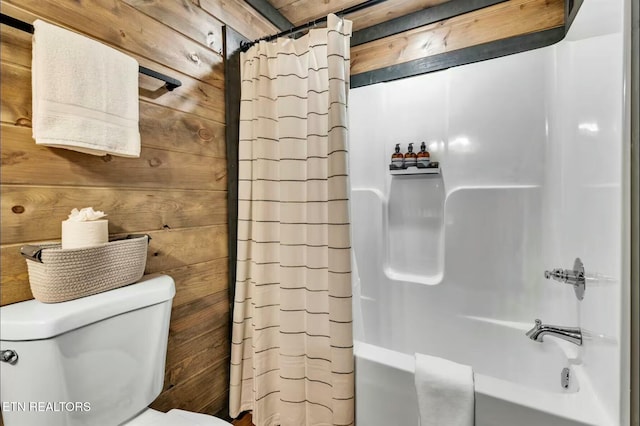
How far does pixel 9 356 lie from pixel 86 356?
155 mm

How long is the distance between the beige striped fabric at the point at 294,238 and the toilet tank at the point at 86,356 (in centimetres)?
51

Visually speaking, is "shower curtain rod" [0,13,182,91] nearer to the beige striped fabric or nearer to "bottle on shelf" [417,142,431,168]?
the beige striped fabric

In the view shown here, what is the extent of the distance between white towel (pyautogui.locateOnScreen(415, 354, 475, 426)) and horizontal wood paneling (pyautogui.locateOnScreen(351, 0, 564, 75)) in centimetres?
178

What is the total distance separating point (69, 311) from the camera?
768 millimetres

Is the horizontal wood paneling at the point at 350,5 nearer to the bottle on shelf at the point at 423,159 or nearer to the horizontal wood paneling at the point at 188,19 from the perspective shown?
the horizontal wood paneling at the point at 188,19

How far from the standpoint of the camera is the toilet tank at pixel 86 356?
2.36 ft

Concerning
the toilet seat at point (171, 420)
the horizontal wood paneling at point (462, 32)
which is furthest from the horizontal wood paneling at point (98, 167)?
the horizontal wood paneling at point (462, 32)

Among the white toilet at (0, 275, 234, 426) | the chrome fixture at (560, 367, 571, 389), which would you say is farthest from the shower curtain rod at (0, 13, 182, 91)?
the chrome fixture at (560, 367, 571, 389)

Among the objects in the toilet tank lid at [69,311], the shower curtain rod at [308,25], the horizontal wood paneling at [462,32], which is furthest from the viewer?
the horizontal wood paneling at [462,32]

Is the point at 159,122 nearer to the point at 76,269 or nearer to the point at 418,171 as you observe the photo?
the point at 76,269

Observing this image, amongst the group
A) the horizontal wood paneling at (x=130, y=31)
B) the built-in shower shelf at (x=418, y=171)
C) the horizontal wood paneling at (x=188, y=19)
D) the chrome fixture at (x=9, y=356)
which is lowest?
the chrome fixture at (x=9, y=356)

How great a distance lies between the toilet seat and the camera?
946 mm

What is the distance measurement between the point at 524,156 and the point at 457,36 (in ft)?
2.72

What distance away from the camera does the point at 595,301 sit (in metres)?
1.06
